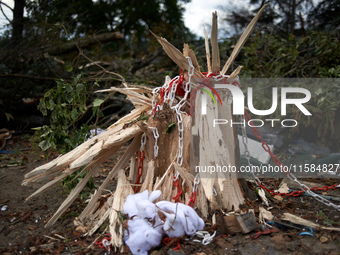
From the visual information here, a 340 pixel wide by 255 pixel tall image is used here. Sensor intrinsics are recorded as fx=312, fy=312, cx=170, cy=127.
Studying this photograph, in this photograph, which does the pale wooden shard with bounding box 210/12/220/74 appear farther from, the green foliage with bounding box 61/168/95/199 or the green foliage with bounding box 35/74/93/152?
the green foliage with bounding box 61/168/95/199

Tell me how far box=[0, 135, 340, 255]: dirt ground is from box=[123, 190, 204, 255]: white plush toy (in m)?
0.07

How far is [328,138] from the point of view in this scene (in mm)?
4316

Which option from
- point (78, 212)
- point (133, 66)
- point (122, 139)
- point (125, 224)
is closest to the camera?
point (125, 224)

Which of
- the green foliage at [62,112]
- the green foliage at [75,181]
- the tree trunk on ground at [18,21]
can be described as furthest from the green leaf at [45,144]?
the tree trunk on ground at [18,21]

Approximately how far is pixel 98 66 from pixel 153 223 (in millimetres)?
4106

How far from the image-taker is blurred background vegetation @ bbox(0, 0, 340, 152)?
295 cm

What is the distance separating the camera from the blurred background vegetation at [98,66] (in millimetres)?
2951

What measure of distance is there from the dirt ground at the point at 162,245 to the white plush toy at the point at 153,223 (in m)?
0.07

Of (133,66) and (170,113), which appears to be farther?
(133,66)

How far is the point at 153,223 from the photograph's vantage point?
194 centimetres

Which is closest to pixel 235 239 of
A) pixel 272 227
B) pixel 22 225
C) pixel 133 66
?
pixel 272 227

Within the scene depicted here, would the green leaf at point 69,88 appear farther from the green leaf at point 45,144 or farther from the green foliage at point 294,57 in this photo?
the green foliage at point 294,57

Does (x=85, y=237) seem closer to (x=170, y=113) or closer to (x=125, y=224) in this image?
(x=125, y=224)

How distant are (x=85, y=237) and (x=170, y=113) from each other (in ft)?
3.62
